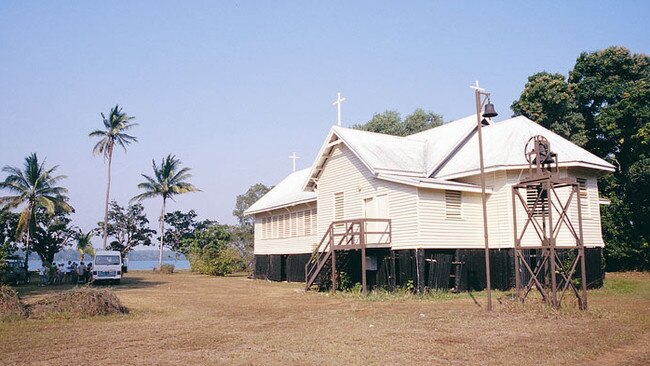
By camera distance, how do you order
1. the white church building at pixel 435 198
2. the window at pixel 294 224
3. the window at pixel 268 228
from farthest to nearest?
1. the window at pixel 268 228
2. the window at pixel 294 224
3. the white church building at pixel 435 198

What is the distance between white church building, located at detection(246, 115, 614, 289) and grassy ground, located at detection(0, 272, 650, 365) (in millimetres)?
3297

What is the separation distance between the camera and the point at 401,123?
2062 inches

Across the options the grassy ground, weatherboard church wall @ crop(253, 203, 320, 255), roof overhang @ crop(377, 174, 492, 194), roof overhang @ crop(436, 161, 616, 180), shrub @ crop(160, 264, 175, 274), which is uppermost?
roof overhang @ crop(436, 161, 616, 180)

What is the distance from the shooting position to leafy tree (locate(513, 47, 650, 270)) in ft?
96.2

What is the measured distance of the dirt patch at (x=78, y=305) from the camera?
15.9 metres

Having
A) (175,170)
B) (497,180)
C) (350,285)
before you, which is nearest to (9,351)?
(350,285)

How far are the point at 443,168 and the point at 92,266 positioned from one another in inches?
825

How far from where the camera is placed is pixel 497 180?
23.1 meters

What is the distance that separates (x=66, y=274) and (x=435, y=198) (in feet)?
83.5

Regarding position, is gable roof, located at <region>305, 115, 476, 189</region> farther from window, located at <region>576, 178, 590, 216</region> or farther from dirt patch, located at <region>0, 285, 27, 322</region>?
dirt patch, located at <region>0, 285, 27, 322</region>

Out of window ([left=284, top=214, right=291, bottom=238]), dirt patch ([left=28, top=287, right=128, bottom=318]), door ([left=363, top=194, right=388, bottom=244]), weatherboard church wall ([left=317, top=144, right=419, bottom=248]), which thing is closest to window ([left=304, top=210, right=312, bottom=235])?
window ([left=284, top=214, right=291, bottom=238])

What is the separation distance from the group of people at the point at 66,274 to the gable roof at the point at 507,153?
2223 centimetres

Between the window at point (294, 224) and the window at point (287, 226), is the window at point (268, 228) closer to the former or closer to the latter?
the window at point (287, 226)

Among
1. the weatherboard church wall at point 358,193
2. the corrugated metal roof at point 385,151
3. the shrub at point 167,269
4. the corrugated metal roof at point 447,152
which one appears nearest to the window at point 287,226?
the corrugated metal roof at point 447,152
